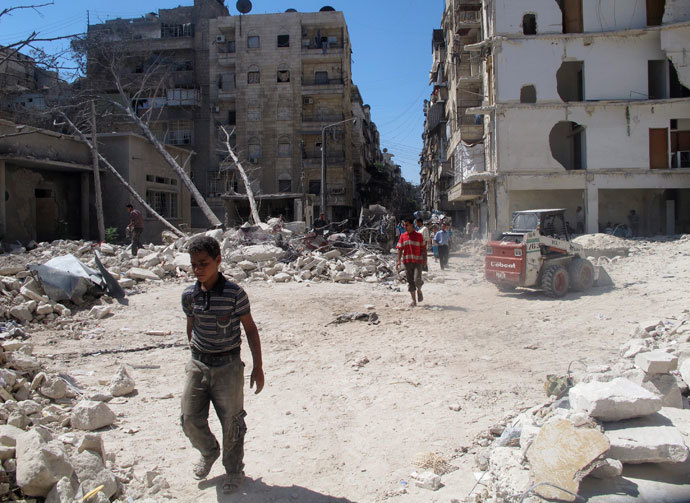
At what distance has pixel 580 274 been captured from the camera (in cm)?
1183

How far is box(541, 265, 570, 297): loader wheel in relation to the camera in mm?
11336

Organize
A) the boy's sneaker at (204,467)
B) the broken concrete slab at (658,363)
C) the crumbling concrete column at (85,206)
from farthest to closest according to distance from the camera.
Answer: the crumbling concrete column at (85,206) → the broken concrete slab at (658,363) → the boy's sneaker at (204,467)

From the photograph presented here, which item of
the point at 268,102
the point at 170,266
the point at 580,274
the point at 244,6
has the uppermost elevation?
the point at 244,6

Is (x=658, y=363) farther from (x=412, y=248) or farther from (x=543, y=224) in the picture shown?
(x=543, y=224)

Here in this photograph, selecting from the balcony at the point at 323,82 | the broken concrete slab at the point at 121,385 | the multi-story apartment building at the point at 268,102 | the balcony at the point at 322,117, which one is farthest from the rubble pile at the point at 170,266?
the balcony at the point at 323,82

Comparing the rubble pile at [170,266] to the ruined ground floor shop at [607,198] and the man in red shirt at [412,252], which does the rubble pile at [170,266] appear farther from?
the ruined ground floor shop at [607,198]

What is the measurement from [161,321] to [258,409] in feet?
16.9

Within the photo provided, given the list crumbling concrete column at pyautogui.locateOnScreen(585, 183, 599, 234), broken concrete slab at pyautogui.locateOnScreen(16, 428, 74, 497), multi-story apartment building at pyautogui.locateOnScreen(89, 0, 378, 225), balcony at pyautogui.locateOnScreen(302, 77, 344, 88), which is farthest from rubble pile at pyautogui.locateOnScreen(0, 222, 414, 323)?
balcony at pyautogui.locateOnScreen(302, 77, 344, 88)

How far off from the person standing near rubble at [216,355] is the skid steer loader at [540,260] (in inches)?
357

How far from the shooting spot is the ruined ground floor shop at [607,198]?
23641mm

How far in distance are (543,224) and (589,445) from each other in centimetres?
993

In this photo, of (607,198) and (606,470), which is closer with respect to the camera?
(606,470)

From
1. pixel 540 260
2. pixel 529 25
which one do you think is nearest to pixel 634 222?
pixel 529 25

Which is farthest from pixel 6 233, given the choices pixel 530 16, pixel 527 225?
pixel 530 16
